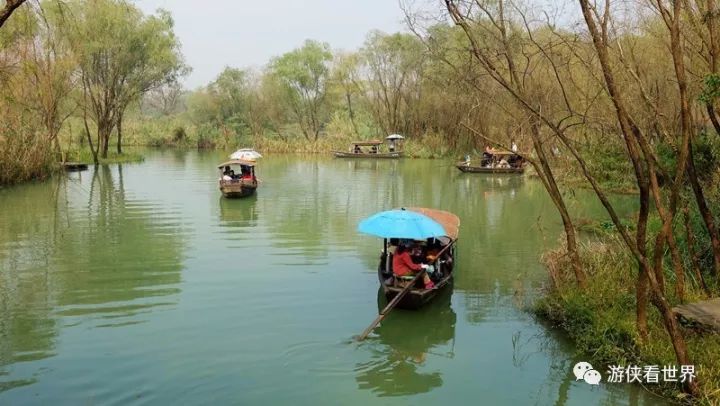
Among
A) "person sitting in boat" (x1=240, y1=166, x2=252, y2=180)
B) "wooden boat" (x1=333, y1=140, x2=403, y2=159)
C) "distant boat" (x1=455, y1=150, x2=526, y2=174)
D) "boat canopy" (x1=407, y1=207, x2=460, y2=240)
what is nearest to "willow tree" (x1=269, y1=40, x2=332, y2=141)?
"wooden boat" (x1=333, y1=140, x2=403, y2=159)

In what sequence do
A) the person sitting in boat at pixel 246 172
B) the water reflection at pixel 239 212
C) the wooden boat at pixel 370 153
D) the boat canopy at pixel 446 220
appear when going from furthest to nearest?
1. the wooden boat at pixel 370 153
2. the person sitting in boat at pixel 246 172
3. the water reflection at pixel 239 212
4. the boat canopy at pixel 446 220

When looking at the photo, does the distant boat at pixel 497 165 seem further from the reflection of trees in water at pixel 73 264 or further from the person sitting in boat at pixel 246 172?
the reflection of trees in water at pixel 73 264

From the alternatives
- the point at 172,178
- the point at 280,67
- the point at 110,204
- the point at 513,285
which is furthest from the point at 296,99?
the point at 513,285

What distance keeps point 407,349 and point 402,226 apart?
179 centimetres

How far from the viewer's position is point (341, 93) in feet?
169

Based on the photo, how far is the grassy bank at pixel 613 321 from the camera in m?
5.69

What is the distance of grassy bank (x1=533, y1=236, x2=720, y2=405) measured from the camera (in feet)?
18.7

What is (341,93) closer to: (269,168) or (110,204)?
(269,168)

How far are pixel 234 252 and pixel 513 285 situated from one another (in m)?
5.81

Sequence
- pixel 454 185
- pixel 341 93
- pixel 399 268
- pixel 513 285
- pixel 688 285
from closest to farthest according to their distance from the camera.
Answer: pixel 688 285, pixel 399 268, pixel 513 285, pixel 454 185, pixel 341 93

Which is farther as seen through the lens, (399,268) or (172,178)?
(172,178)

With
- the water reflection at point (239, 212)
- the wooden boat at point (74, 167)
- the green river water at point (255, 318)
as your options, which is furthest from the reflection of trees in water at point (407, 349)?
the wooden boat at point (74, 167)

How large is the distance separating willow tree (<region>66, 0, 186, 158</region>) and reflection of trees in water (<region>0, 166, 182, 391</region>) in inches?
586

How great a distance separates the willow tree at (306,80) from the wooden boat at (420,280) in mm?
40884
